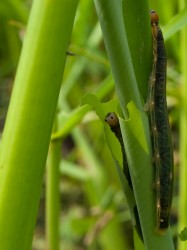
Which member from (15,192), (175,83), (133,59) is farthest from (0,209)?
(175,83)

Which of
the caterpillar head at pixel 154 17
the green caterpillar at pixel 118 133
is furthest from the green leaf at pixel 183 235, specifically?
the caterpillar head at pixel 154 17

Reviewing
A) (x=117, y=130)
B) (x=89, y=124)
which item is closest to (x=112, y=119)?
(x=117, y=130)

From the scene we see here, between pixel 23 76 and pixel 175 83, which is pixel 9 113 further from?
pixel 175 83

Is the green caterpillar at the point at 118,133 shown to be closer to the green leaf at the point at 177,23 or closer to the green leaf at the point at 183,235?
the green leaf at the point at 183,235

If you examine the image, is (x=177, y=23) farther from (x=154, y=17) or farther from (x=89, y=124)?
(x=89, y=124)

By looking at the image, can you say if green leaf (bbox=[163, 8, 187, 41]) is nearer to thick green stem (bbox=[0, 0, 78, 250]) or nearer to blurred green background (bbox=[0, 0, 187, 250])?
blurred green background (bbox=[0, 0, 187, 250])

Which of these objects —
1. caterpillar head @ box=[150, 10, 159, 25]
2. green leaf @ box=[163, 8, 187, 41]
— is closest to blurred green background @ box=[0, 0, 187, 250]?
green leaf @ box=[163, 8, 187, 41]

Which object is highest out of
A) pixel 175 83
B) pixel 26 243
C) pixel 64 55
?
pixel 175 83
